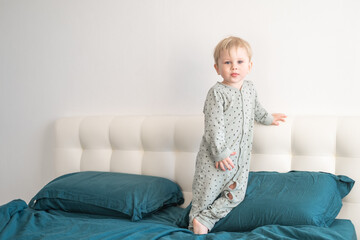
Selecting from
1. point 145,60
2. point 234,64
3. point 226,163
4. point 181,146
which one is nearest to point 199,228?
point 226,163

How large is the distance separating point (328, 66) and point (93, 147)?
4.67 feet

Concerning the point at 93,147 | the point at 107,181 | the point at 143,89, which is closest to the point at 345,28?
the point at 143,89

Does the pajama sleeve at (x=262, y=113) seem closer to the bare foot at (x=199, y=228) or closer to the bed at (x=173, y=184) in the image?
the bed at (x=173, y=184)

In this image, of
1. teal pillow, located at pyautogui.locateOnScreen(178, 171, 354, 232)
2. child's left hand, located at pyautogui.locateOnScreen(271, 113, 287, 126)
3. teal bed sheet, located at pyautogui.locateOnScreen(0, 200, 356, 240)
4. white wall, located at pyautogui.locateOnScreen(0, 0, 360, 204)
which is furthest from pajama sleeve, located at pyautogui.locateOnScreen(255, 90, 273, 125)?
teal bed sheet, located at pyautogui.locateOnScreen(0, 200, 356, 240)

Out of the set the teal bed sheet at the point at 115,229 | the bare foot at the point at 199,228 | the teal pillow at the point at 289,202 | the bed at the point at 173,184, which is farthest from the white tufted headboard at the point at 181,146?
the bare foot at the point at 199,228

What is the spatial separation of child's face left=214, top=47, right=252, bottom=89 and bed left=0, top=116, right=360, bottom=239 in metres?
0.32

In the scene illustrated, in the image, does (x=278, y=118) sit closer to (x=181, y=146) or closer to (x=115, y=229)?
(x=181, y=146)

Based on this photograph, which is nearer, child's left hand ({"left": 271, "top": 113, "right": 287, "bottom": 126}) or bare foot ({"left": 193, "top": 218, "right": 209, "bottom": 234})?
bare foot ({"left": 193, "top": 218, "right": 209, "bottom": 234})

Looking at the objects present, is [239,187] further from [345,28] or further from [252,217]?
[345,28]

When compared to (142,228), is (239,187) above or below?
above

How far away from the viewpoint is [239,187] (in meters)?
1.80

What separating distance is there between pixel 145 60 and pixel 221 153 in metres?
0.98

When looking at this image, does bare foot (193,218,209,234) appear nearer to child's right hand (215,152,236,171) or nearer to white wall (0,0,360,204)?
child's right hand (215,152,236,171)

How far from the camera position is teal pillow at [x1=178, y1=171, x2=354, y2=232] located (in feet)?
5.41
